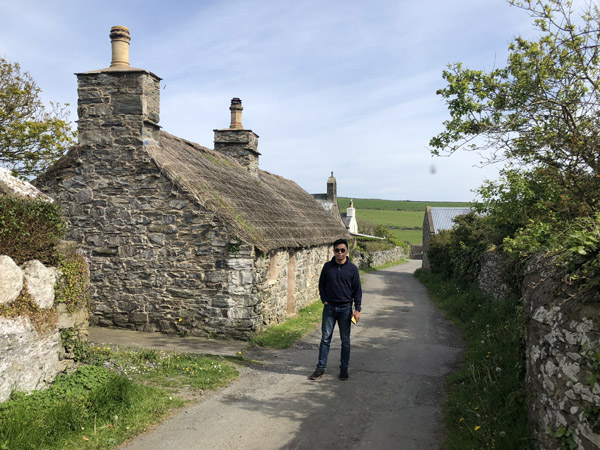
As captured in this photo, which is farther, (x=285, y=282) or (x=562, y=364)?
(x=285, y=282)

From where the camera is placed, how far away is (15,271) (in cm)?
495

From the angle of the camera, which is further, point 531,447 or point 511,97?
point 511,97

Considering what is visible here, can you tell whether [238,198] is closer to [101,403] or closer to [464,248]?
[101,403]

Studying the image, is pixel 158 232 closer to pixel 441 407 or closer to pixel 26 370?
pixel 26 370

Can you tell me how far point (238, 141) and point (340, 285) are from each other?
39.8 feet

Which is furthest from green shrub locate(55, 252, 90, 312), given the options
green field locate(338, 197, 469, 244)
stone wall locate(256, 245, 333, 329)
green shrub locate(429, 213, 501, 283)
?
green field locate(338, 197, 469, 244)

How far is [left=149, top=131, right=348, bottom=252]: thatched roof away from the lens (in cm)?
1047

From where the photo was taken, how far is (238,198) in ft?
40.6

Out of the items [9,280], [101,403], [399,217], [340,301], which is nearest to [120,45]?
[9,280]

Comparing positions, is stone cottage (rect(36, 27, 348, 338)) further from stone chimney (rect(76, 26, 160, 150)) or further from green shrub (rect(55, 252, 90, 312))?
green shrub (rect(55, 252, 90, 312))

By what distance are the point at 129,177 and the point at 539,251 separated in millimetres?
8840

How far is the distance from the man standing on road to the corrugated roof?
3069cm

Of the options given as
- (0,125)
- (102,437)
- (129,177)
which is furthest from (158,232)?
(0,125)

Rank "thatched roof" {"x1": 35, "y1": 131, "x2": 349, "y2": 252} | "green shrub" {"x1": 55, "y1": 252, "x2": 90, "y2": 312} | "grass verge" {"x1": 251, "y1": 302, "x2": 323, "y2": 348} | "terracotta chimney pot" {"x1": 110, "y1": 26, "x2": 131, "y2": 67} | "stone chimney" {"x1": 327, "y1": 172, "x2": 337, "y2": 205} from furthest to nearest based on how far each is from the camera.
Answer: "stone chimney" {"x1": 327, "y1": 172, "x2": 337, "y2": 205} < "terracotta chimney pot" {"x1": 110, "y1": 26, "x2": 131, "y2": 67} < "thatched roof" {"x1": 35, "y1": 131, "x2": 349, "y2": 252} < "grass verge" {"x1": 251, "y1": 302, "x2": 323, "y2": 348} < "green shrub" {"x1": 55, "y1": 252, "x2": 90, "y2": 312}
